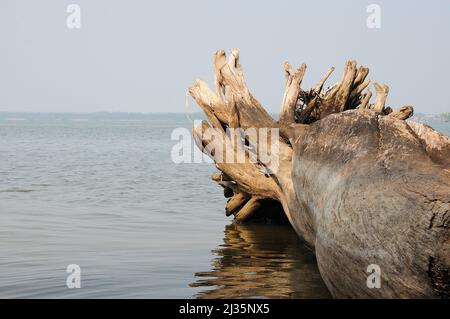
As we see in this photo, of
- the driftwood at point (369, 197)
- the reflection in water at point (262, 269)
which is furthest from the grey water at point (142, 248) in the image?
the driftwood at point (369, 197)

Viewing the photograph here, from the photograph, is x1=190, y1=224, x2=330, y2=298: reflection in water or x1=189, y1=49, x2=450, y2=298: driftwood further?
x1=190, y1=224, x2=330, y2=298: reflection in water

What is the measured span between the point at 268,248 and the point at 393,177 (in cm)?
491

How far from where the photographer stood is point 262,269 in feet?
→ 31.0

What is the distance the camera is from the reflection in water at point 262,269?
321 inches

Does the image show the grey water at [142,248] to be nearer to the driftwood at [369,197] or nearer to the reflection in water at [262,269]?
the reflection in water at [262,269]

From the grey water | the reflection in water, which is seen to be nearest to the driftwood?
the reflection in water

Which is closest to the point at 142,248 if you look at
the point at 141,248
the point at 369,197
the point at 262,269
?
the point at 141,248

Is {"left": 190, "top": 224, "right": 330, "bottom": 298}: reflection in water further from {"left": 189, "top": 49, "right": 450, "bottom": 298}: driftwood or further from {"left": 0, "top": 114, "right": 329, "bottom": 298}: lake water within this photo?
{"left": 189, "top": 49, "right": 450, "bottom": 298}: driftwood

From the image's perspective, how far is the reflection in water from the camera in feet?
26.8

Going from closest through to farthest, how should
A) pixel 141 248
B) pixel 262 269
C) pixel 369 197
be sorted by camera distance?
pixel 369 197
pixel 262 269
pixel 141 248

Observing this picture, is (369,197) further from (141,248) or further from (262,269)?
(141,248)
